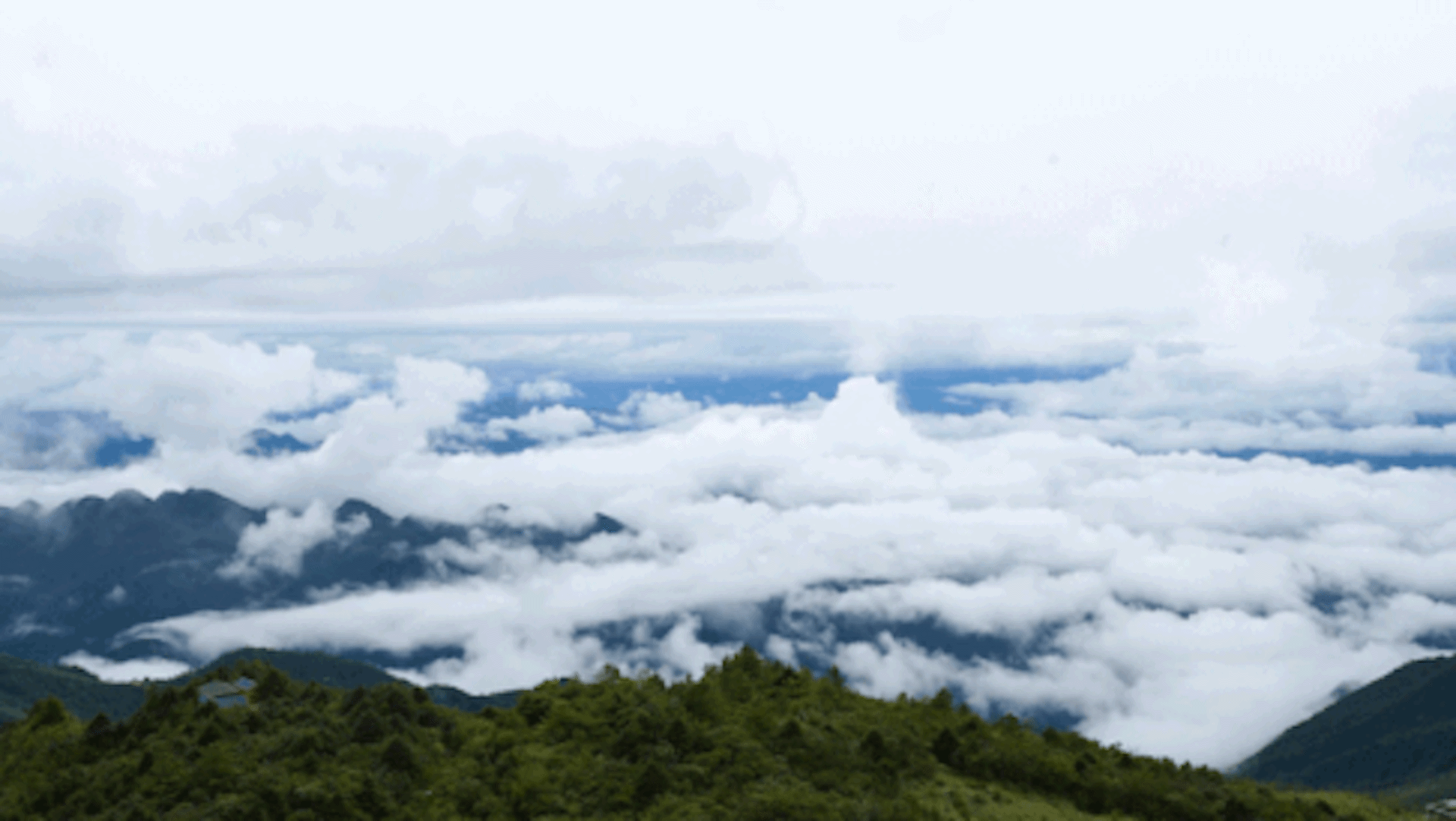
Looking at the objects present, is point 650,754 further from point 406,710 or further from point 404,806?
point 406,710

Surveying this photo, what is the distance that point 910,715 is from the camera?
138ft

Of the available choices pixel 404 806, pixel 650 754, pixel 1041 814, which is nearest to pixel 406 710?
pixel 404 806

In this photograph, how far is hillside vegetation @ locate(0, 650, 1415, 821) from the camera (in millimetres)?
32812

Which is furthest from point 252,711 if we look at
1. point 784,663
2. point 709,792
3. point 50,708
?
point 784,663

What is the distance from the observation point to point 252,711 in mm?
40438

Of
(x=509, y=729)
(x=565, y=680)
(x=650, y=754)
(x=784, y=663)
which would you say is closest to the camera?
(x=650, y=754)

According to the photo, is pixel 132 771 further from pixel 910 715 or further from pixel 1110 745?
pixel 1110 745

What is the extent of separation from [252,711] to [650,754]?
1836 centimetres

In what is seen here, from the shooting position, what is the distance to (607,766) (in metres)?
35.2

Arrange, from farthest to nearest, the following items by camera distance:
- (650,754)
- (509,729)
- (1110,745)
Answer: (1110,745) < (509,729) < (650,754)

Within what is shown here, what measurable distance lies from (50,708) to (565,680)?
2679 centimetres

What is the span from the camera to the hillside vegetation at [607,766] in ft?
108

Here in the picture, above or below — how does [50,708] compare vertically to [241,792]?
below

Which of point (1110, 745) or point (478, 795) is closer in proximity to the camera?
point (478, 795)
